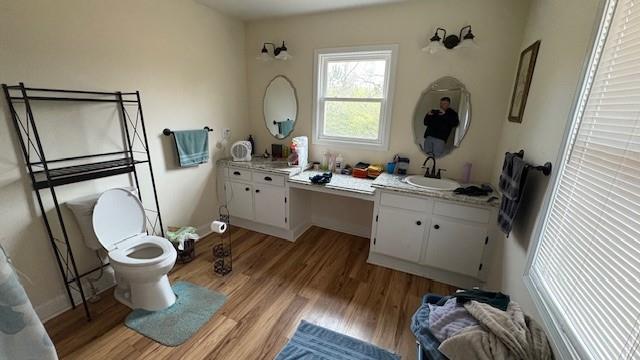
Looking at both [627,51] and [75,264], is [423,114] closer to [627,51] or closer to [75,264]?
[627,51]

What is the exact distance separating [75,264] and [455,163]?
3282 millimetres

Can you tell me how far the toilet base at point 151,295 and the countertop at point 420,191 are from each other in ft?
6.08

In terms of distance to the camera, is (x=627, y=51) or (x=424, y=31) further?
(x=424, y=31)

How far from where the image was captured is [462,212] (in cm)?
212

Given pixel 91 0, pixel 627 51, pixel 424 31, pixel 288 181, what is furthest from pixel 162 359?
pixel 424 31

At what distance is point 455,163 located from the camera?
2.60m

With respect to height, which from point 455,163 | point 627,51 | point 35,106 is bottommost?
point 455,163

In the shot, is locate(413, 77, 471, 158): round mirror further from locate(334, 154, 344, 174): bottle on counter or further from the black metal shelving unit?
the black metal shelving unit

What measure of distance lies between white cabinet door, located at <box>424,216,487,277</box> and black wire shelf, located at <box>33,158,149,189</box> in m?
2.59

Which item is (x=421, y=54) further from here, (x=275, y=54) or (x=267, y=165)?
(x=267, y=165)

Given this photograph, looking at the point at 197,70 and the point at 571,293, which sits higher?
the point at 197,70

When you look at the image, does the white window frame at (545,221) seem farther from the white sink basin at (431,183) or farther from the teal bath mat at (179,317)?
the teal bath mat at (179,317)

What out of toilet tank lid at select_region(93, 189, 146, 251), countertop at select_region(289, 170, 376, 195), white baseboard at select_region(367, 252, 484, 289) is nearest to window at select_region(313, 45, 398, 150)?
countertop at select_region(289, 170, 376, 195)

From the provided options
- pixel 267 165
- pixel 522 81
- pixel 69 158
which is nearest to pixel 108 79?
pixel 69 158
